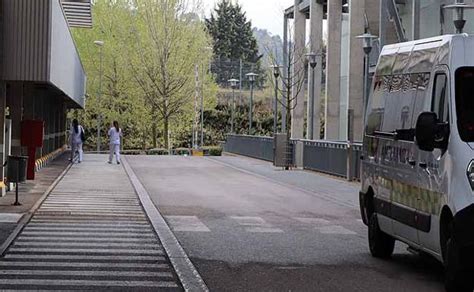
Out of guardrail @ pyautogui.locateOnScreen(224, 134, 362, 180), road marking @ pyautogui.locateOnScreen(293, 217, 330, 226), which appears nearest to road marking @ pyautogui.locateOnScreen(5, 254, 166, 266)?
road marking @ pyautogui.locateOnScreen(293, 217, 330, 226)

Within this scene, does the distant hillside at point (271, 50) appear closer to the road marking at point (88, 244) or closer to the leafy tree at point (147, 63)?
the leafy tree at point (147, 63)

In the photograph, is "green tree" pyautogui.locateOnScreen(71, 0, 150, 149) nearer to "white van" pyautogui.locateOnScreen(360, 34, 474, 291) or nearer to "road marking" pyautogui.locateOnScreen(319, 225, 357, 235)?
"road marking" pyautogui.locateOnScreen(319, 225, 357, 235)

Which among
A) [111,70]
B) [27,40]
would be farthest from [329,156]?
[111,70]

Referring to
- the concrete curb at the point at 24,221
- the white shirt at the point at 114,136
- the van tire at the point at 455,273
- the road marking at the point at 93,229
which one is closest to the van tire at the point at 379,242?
the van tire at the point at 455,273

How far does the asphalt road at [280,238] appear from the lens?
9.42 meters

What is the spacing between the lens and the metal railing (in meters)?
40.1

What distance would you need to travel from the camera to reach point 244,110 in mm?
74938

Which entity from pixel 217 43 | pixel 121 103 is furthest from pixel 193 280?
pixel 217 43

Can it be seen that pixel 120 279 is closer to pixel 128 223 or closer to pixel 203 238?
pixel 203 238

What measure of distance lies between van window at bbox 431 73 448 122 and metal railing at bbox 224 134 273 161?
3005 cm

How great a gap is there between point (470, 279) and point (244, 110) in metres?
67.2

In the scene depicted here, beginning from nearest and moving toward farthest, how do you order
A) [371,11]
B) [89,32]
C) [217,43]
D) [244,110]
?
[371,11], [89,32], [244,110], [217,43]

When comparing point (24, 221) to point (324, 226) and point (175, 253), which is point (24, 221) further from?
point (324, 226)

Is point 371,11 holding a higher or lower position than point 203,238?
higher
